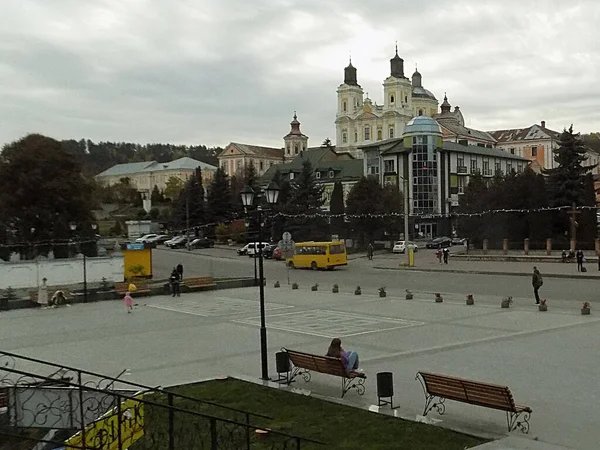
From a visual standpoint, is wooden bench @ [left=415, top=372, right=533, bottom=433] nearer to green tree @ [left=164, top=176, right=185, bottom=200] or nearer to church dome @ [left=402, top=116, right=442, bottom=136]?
church dome @ [left=402, top=116, right=442, bottom=136]

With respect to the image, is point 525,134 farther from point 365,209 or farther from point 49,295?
point 49,295

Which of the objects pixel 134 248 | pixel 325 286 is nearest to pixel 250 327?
pixel 325 286

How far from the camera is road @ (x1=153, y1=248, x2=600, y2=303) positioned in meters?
33.1

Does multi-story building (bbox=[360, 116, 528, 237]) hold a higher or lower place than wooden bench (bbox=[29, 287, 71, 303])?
higher

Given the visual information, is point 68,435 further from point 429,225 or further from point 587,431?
point 429,225

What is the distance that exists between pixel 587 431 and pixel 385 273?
123ft

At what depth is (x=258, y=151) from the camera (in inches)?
6225

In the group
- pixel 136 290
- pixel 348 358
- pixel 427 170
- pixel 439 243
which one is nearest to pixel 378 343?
pixel 348 358

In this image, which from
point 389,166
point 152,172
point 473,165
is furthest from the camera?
point 152,172

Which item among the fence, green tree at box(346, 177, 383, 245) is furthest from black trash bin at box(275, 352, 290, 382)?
green tree at box(346, 177, 383, 245)

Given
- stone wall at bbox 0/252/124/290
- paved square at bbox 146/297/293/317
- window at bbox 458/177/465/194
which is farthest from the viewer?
window at bbox 458/177/465/194

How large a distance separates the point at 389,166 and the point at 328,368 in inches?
3063

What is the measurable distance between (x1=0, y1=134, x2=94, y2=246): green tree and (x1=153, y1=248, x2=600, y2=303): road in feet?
27.1

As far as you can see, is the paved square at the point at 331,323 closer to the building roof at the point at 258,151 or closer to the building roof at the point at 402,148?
the building roof at the point at 402,148
